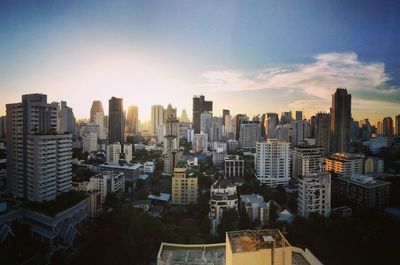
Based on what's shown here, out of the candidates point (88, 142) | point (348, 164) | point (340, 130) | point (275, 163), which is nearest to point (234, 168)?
point (275, 163)

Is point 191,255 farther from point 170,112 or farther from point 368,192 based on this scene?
point 170,112

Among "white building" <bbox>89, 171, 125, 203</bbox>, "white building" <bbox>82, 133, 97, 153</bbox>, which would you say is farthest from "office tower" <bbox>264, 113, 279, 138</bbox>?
"white building" <bbox>89, 171, 125, 203</bbox>

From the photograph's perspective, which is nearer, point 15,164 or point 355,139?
point 15,164

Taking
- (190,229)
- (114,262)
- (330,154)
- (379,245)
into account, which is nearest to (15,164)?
(114,262)

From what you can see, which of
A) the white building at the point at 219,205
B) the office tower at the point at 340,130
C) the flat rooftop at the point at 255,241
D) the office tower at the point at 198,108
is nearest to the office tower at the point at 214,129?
the office tower at the point at 198,108

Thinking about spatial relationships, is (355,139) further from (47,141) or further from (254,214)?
(47,141)

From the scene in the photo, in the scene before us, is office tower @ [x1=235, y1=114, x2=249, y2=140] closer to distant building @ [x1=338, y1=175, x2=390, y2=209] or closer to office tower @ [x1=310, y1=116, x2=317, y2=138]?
office tower @ [x1=310, y1=116, x2=317, y2=138]

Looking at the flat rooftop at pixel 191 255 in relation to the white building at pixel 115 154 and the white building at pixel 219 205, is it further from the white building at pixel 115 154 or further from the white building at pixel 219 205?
Answer: the white building at pixel 115 154
